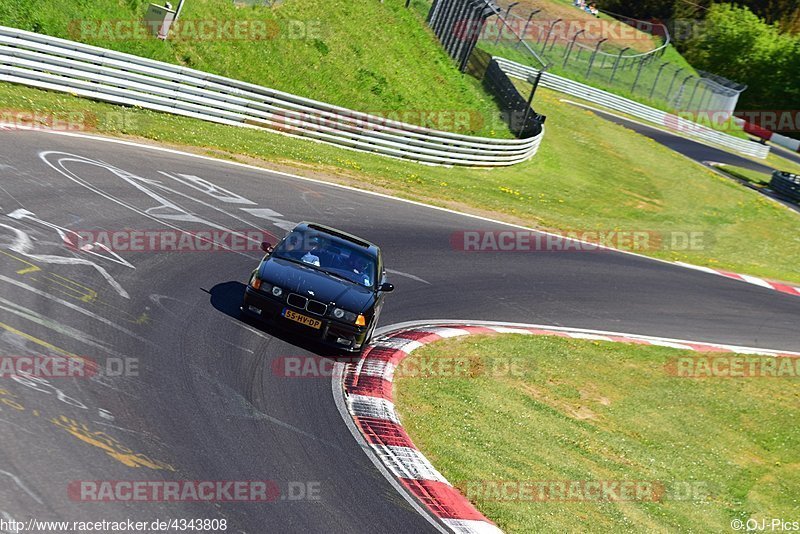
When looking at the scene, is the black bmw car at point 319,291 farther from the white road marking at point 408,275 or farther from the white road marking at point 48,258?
the white road marking at point 408,275

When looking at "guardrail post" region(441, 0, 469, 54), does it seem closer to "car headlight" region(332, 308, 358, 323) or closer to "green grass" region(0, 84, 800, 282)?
"green grass" region(0, 84, 800, 282)

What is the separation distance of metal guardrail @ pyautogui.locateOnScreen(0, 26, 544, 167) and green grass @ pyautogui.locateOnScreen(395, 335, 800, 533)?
11094 millimetres

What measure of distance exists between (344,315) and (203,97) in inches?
500

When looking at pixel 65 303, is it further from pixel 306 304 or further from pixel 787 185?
pixel 787 185

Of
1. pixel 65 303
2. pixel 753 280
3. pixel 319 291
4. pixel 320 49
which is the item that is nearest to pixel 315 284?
pixel 319 291

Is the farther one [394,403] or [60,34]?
[60,34]

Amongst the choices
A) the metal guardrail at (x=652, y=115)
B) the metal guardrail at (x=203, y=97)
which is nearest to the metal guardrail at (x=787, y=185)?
the metal guardrail at (x=652, y=115)

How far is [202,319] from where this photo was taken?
470 inches

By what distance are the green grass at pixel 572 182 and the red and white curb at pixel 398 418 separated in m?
8.08

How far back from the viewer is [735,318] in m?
21.7

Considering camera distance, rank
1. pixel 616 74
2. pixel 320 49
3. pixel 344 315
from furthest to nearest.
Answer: pixel 616 74
pixel 320 49
pixel 344 315

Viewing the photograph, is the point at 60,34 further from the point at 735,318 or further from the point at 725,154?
the point at 725,154

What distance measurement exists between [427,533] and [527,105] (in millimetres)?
29173

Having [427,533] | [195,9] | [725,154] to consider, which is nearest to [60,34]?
[195,9]
